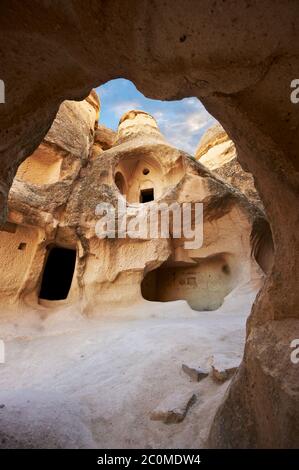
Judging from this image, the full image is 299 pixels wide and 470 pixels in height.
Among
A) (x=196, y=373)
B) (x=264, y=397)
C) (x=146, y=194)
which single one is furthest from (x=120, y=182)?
(x=264, y=397)

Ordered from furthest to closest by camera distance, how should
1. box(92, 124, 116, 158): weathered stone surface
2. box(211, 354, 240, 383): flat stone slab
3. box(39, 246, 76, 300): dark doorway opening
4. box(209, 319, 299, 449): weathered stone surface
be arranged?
box(92, 124, 116, 158): weathered stone surface → box(39, 246, 76, 300): dark doorway opening → box(211, 354, 240, 383): flat stone slab → box(209, 319, 299, 449): weathered stone surface

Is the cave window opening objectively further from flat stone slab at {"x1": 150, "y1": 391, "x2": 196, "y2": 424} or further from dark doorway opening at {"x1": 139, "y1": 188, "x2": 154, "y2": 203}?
flat stone slab at {"x1": 150, "y1": 391, "x2": 196, "y2": 424}

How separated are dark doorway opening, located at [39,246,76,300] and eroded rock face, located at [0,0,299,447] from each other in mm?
8844

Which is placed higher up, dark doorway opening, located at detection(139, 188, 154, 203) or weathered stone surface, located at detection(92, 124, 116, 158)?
weathered stone surface, located at detection(92, 124, 116, 158)

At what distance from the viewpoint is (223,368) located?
2621 millimetres

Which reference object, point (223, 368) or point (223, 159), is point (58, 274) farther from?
point (223, 368)

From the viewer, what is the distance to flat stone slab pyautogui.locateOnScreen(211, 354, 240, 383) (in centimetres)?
257

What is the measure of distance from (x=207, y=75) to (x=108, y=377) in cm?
317

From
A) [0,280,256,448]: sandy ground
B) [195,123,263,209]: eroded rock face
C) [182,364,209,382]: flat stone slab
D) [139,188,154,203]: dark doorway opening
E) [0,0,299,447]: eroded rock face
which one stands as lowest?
[0,280,256,448]: sandy ground

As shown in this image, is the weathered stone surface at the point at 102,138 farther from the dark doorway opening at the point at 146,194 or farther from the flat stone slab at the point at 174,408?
the flat stone slab at the point at 174,408

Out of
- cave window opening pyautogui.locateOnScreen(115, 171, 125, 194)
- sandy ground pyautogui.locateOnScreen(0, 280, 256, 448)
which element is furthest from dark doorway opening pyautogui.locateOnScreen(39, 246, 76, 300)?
sandy ground pyautogui.locateOnScreen(0, 280, 256, 448)

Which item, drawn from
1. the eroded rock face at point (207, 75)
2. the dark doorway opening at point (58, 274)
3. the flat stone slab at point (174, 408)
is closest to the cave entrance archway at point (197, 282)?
the dark doorway opening at point (58, 274)
